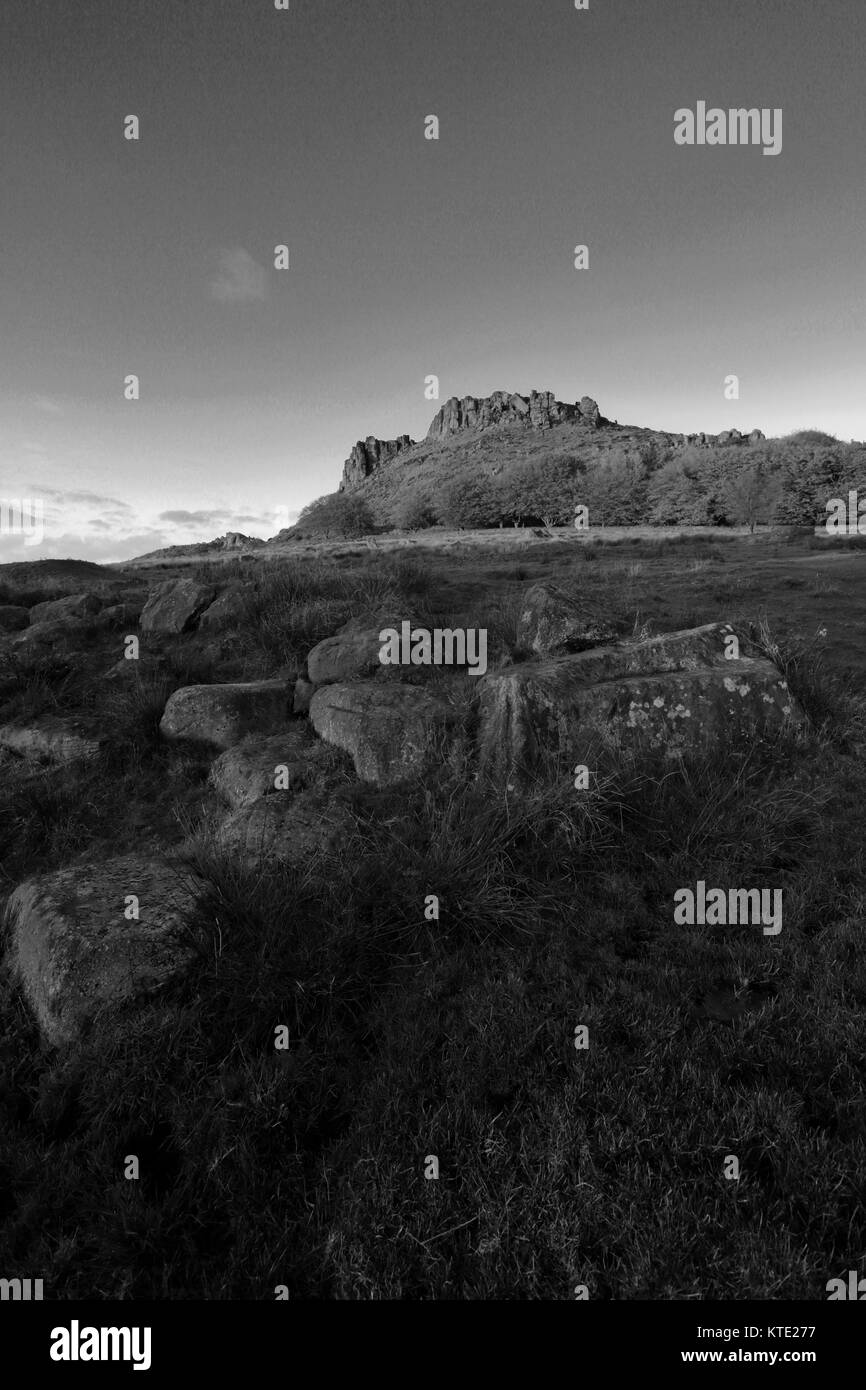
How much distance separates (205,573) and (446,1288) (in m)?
15.3

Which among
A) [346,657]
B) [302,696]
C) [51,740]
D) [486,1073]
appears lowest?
[486,1073]

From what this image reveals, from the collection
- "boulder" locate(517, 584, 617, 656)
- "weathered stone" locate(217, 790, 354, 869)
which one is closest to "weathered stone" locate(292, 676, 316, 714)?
"weathered stone" locate(217, 790, 354, 869)

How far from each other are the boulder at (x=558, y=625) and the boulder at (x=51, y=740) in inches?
229

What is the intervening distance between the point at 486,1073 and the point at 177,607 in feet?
35.1

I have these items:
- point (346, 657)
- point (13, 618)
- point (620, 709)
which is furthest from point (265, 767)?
point (13, 618)

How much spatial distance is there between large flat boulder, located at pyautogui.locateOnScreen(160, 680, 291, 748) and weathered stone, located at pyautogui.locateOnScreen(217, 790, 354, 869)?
1.79m

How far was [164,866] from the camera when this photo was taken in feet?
13.5

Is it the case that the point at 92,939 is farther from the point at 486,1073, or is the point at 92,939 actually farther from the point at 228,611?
the point at 228,611

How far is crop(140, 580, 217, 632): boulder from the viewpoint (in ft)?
36.1

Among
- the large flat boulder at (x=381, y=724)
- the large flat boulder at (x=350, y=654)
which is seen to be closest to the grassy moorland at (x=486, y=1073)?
the large flat boulder at (x=381, y=724)

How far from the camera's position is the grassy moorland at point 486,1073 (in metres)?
2.11

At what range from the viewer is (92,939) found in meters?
3.34

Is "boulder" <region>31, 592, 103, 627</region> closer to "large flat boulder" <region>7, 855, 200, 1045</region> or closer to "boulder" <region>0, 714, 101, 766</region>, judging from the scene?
"boulder" <region>0, 714, 101, 766</region>
